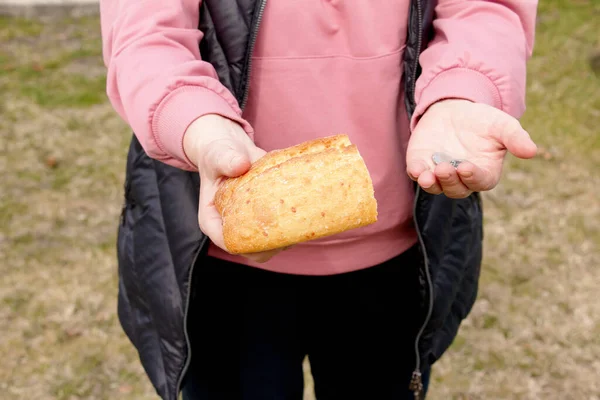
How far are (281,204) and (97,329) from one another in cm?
215

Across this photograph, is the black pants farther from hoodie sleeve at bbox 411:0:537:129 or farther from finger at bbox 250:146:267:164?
hoodie sleeve at bbox 411:0:537:129

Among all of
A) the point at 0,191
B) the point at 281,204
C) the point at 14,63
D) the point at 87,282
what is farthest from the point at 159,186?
the point at 14,63

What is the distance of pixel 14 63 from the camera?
5.62 m

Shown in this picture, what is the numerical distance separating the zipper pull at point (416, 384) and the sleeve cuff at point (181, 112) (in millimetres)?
846

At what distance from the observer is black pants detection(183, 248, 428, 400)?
1565 mm

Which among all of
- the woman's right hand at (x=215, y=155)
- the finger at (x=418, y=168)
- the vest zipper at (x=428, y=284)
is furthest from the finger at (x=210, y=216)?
the vest zipper at (x=428, y=284)

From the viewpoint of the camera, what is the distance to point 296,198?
1182 millimetres

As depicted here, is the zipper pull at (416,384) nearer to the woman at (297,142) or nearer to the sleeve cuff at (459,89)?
the woman at (297,142)

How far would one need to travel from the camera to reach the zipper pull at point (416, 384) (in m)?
1.70

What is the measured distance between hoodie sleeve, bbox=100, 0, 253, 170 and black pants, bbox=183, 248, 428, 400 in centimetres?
38

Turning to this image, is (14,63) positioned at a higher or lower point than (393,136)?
lower

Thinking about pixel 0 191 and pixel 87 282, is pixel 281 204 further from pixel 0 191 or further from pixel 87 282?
pixel 0 191

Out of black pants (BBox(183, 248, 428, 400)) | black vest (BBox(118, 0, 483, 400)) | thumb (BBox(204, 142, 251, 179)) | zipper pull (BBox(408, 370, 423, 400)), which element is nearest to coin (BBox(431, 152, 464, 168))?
black vest (BBox(118, 0, 483, 400))

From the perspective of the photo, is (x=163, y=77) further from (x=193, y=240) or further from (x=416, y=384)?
(x=416, y=384)
